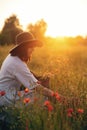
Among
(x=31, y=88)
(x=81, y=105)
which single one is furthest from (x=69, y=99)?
(x=31, y=88)

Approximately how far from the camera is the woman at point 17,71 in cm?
559

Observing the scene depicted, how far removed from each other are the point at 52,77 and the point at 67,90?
1.21 feet

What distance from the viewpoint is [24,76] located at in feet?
18.3

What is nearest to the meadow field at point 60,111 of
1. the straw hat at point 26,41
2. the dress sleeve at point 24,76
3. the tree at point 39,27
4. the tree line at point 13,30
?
the dress sleeve at point 24,76

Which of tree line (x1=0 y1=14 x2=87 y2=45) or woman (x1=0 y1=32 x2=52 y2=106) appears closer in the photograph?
woman (x1=0 y1=32 x2=52 y2=106)

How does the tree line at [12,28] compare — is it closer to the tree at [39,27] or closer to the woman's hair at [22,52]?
the tree at [39,27]

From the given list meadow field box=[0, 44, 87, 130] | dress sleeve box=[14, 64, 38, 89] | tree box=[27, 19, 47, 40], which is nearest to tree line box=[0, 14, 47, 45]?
tree box=[27, 19, 47, 40]

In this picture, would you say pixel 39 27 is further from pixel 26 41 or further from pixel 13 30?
pixel 26 41

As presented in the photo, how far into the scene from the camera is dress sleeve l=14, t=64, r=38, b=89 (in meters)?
5.53

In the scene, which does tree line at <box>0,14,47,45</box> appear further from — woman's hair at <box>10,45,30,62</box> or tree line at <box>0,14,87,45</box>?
woman's hair at <box>10,45,30,62</box>

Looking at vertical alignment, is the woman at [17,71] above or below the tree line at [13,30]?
below

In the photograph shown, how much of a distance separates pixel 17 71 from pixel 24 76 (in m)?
0.13

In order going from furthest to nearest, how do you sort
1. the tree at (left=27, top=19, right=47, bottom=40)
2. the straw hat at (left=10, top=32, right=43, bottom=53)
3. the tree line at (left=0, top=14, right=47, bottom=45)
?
the tree at (left=27, top=19, right=47, bottom=40)
the tree line at (left=0, top=14, right=47, bottom=45)
the straw hat at (left=10, top=32, right=43, bottom=53)

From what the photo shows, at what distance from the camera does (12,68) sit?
5.68 m
